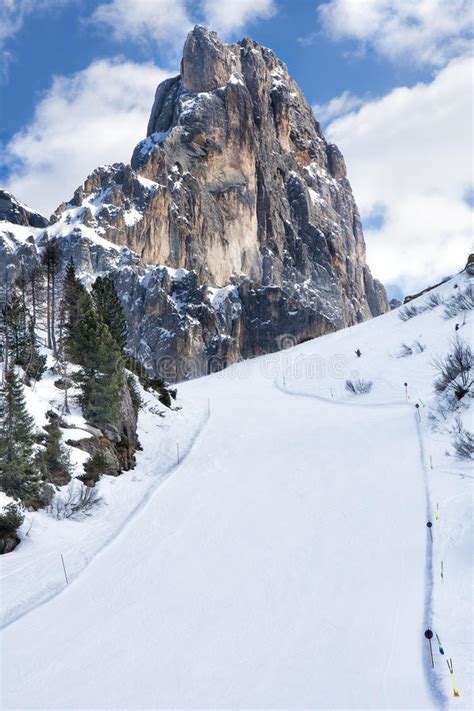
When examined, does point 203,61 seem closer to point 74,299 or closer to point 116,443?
point 74,299

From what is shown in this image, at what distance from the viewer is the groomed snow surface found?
24.8ft

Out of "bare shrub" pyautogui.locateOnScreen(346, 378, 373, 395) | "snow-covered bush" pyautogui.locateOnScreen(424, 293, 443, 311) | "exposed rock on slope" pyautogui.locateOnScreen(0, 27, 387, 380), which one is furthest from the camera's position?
"exposed rock on slope" pyautogui.locateOnScreen(0, 27, 387, 380)

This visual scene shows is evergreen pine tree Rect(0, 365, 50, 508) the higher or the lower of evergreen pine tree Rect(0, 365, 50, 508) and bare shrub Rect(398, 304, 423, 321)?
the lower

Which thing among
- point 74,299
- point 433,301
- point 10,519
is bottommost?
point 10,519

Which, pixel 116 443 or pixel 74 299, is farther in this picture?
pixel 74 299

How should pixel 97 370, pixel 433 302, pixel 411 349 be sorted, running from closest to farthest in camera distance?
pixel 97 370
pixel 411 349
pixel 433 302

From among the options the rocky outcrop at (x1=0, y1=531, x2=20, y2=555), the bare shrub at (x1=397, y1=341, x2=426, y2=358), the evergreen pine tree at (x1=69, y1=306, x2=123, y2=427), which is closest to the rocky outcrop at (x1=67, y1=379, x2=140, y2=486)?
the evergreen pine tree at (x1=69, y1=306, x2=123, y2=427)

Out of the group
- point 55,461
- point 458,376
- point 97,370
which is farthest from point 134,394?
point 458,376

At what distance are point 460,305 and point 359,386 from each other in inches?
515

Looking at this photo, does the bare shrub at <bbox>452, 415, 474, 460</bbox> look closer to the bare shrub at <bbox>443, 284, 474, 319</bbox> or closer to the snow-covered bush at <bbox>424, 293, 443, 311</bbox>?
the bare shrub at <bbox>443, 284, 474, 319</bbox>

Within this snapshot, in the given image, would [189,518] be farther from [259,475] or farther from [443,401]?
[443,401]

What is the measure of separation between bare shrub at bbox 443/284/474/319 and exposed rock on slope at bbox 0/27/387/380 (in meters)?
66.6

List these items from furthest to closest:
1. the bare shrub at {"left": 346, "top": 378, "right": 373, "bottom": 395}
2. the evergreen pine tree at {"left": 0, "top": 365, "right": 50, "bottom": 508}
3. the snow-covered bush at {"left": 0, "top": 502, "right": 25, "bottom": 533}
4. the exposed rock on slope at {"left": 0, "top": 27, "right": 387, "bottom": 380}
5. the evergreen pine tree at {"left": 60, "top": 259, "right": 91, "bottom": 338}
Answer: the exposed rock on slope at {"left": 0, "top": 27, "right": 387, "bottom": 380}, the evergreen pine tree at {"left": 60, "top": 259, "right": 91, "bottom": 338}, the bare shrub at {"left": 346, "top": 378, "right": 373, "bottom": 395}, the evergreen pine tree at {"left": 0, "top": 365, "right": 50, "bottom": 508}, the snow-covered bush at {"left": 0, "top": 502, "right": 25, "bottom": 533}

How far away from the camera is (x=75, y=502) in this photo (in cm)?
1688
